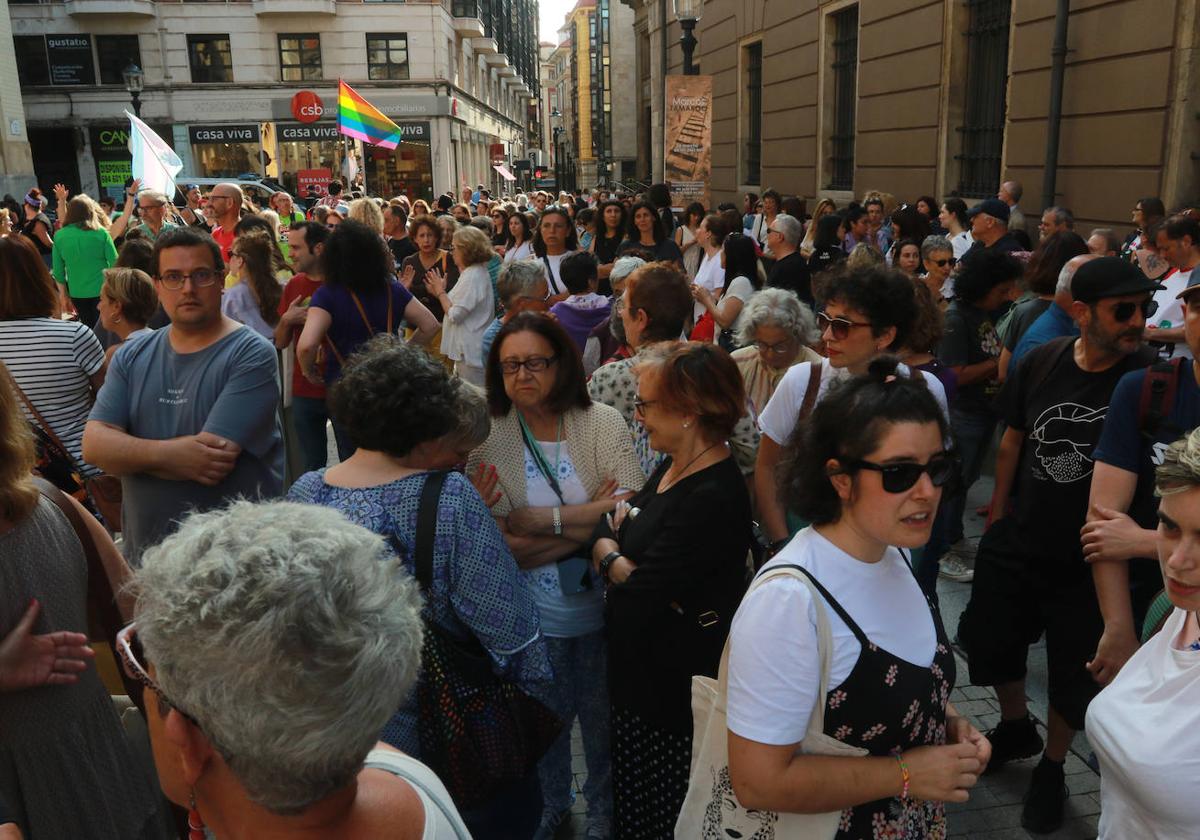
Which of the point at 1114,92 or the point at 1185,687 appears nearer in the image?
the point at 1185,687

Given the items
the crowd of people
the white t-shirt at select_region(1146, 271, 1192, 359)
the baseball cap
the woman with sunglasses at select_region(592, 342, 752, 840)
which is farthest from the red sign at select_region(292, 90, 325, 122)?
the woman with sunglasses at select_region(592, 342, 752, 840)

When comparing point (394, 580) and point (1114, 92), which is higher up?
point (1114, 92)

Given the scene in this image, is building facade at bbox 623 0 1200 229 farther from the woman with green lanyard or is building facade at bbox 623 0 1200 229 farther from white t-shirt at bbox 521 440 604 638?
white t-shirt at bbox 521 440 604 638

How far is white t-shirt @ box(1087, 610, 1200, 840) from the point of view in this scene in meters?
1.94

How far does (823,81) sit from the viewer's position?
16797 mm

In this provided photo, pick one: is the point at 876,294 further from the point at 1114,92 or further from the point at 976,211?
the point at 1114,92

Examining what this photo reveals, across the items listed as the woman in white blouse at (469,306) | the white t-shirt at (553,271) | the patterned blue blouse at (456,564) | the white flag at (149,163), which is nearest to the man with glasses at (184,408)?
the patterned blue blouse at (456,564)

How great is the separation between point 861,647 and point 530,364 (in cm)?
168

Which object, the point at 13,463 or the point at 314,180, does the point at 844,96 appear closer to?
the point at 314,180

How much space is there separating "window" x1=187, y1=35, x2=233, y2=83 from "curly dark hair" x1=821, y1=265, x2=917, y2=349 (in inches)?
1529

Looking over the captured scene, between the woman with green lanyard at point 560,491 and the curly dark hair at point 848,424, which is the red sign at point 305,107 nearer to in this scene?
the woman with green lanyard at point 560,491

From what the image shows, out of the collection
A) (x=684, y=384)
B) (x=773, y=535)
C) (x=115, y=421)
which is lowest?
(x=773, y=535)

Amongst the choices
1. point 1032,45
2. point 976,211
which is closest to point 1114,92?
point 1032,45

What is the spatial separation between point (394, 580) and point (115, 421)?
7.96 feet
